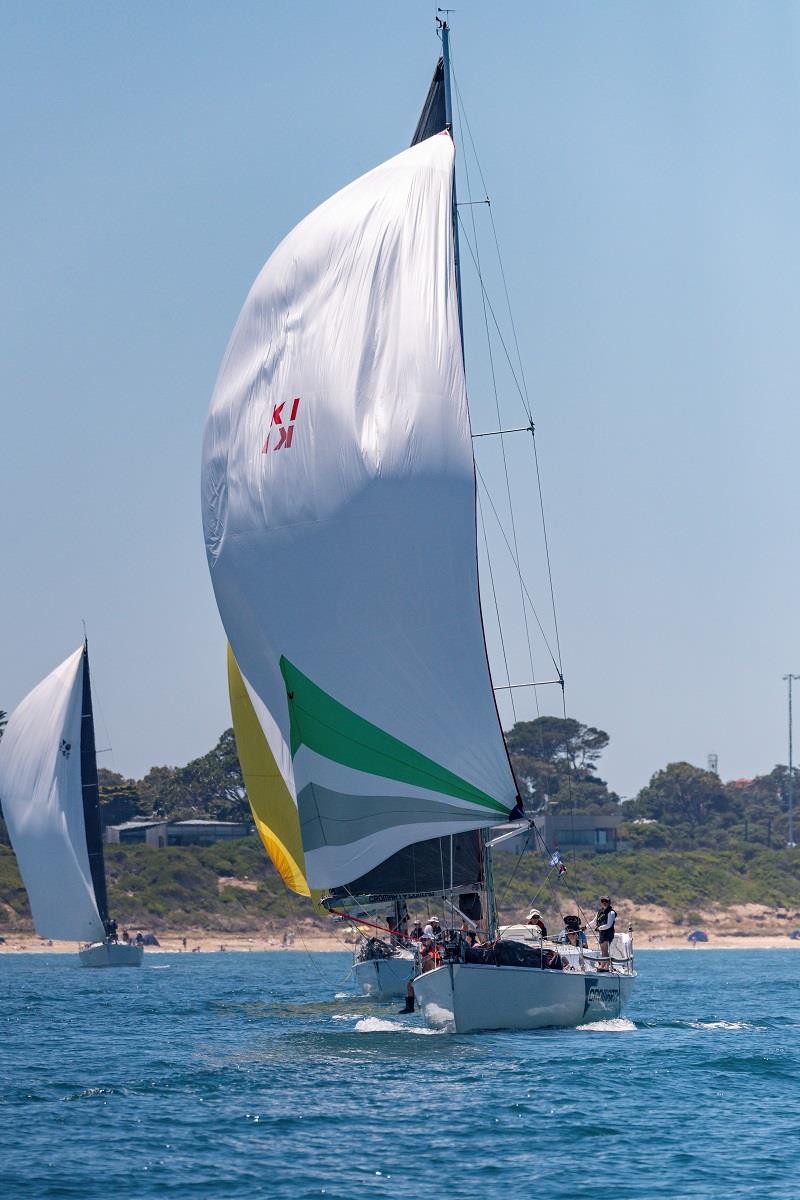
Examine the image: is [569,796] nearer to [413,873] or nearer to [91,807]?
[91,807]

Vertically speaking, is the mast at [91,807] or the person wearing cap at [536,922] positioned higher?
the mast at [91,807]

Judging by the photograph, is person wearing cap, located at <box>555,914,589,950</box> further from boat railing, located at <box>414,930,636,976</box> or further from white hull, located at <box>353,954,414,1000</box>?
white hull, located at <box>353,954,414,1000</box>

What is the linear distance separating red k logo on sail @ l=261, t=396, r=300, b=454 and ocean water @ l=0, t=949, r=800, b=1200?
10.6 meters

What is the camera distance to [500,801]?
28.4 m

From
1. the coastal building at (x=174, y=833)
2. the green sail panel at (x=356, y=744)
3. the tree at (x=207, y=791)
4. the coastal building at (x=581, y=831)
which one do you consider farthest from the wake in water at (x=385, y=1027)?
the tree at (x=207, y=791)

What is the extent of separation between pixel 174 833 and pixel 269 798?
245 feet

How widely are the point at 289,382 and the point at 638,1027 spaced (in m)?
14.5

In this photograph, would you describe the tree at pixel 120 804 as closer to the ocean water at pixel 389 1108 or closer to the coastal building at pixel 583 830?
the coastal building at pixel 583 830

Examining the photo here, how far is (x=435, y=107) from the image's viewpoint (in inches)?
1436

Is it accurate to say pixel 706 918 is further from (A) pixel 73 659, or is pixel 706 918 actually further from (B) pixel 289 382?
(B) pixel 289 382

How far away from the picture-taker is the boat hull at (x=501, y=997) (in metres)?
A: 27.9

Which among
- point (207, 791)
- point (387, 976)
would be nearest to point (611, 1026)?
point (387, 976)

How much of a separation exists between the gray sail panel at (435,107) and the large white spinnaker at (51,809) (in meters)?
32.1

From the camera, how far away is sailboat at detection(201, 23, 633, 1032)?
28266mm
